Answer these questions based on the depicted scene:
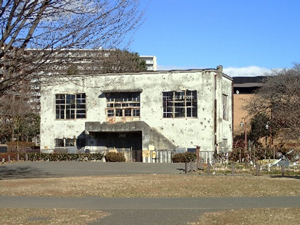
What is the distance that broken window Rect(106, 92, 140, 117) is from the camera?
46.1 metres

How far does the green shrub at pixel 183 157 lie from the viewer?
1580 inches

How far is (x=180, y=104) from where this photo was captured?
44688mm

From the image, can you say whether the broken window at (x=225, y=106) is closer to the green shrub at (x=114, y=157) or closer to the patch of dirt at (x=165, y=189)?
the green shrub at (x=114, y=157)

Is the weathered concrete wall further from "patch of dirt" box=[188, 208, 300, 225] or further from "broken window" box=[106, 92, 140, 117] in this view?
"patch of dirt" box=[188, 208, 300, 225]

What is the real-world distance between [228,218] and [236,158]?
2436 centimetres

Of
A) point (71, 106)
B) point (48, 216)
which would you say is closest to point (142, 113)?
point (71, 106)

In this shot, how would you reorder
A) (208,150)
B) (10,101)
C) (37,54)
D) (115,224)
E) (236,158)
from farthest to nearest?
(10,101)
(208,150)
(236,158)
(37,54)
(115,224)

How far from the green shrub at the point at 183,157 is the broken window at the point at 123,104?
6.41 metres

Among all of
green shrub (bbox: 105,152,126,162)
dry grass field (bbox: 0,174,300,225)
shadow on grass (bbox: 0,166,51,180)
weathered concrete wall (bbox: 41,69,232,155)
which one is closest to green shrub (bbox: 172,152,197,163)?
weathered concrete wall (bbox: 41,69,232,155)

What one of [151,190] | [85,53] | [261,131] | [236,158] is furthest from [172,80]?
[85,53]

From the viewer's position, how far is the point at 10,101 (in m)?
47.8

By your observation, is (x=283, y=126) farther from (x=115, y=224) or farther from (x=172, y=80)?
(x=115, y=224)

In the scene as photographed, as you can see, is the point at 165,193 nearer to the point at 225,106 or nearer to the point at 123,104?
the point at 123,104

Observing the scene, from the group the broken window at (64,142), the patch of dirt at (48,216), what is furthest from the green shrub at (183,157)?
the patch of dirt at (48,216)
